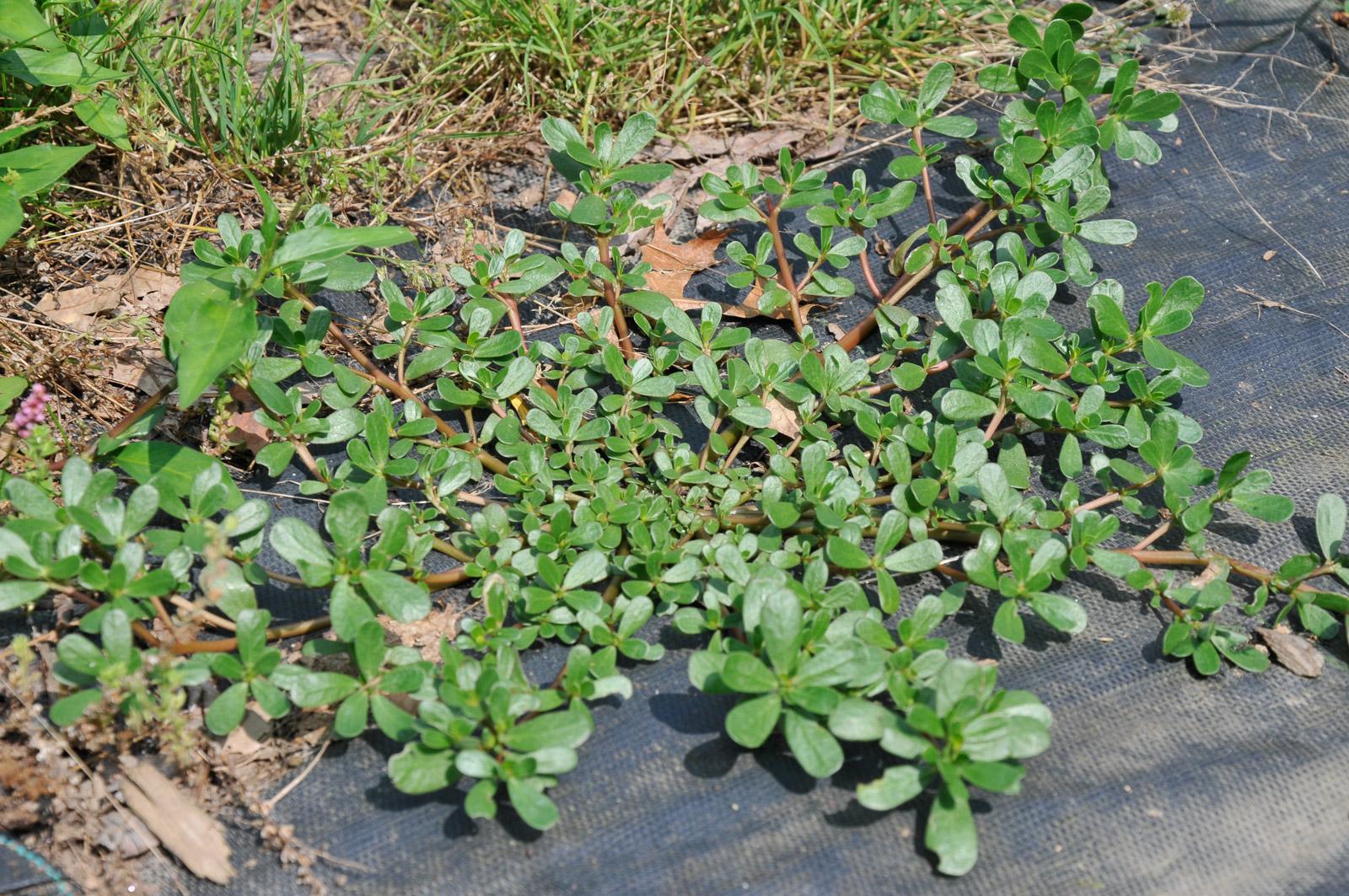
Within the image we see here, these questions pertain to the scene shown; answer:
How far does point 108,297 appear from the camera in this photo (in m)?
2.53

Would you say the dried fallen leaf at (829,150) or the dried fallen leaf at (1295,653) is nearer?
the dried fallen leaf at (1295,653)

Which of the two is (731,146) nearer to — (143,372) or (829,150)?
(829,150)

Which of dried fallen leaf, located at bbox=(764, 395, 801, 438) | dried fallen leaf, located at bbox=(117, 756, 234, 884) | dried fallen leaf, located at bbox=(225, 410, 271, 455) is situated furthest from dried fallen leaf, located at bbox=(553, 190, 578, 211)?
dried fallen leaf, located at bbox=(117, 756, 234, 884)

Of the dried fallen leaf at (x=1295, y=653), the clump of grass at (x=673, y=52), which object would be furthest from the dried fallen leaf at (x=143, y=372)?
the dried fallen leaf at (x=1295, y=653)

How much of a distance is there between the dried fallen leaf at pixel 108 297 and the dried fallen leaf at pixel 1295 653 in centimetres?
238

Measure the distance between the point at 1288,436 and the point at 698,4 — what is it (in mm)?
1854

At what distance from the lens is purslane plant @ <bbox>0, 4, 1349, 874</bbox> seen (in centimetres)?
173

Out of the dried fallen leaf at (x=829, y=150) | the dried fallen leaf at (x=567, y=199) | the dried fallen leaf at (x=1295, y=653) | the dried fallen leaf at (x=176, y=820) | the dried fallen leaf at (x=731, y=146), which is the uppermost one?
the dried fallen leaf at (x=567, y=199)

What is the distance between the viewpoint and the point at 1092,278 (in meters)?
2.38

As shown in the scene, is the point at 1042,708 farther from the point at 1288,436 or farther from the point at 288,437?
the point at 288,437

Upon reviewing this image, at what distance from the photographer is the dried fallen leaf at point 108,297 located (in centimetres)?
249

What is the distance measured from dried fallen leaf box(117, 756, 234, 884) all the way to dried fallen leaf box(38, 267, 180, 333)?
1.13 metres

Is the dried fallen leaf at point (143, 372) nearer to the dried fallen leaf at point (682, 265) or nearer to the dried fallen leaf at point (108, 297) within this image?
the dried fallen leaf at point (108, 297)

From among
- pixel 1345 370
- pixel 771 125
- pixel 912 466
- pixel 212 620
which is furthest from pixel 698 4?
pixel 212 620
